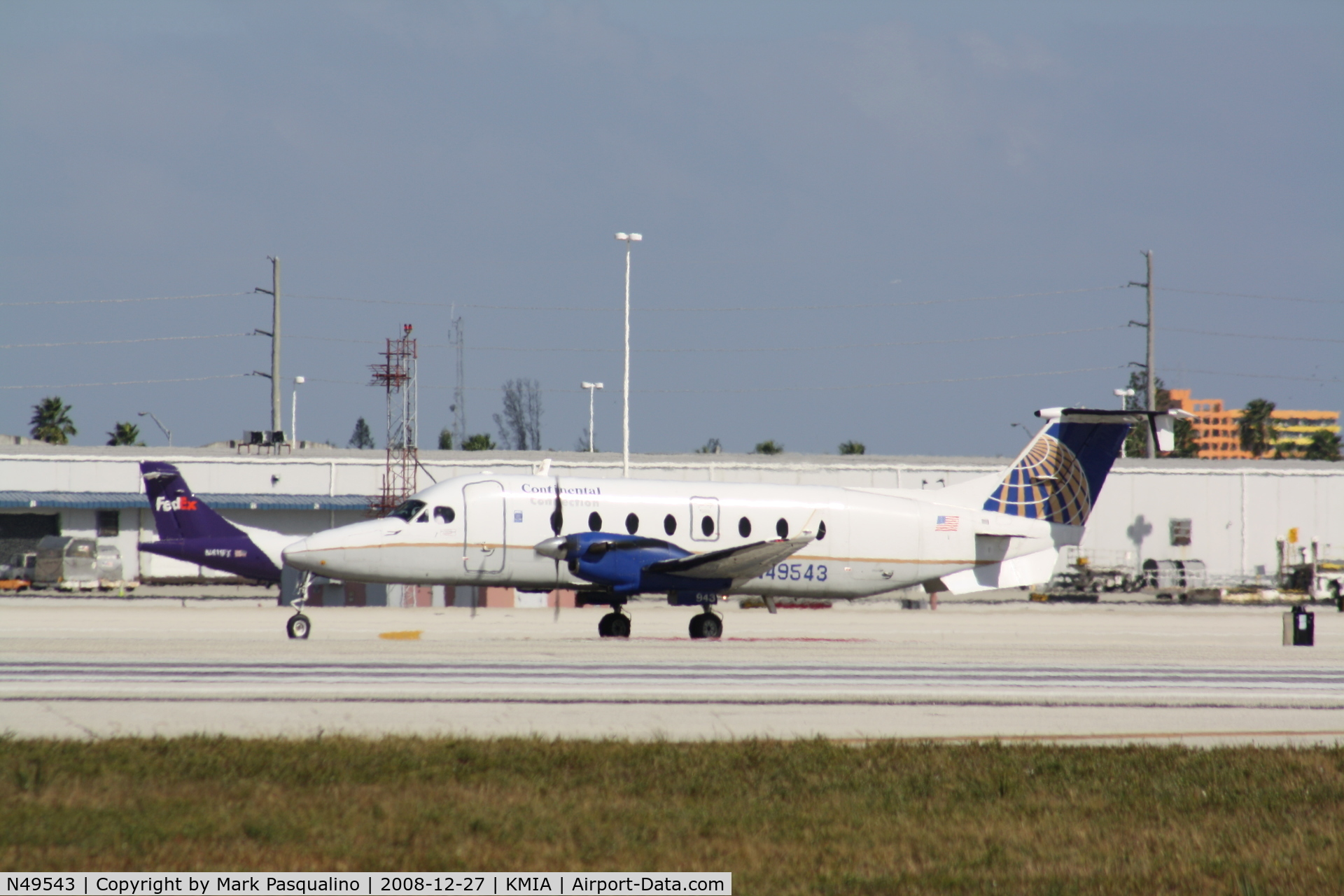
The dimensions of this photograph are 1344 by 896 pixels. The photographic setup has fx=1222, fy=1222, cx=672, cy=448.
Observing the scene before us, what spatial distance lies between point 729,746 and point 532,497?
15237mm

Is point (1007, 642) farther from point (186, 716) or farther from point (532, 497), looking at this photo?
point (186, 716)

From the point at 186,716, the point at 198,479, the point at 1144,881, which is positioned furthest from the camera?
the point at 198,479

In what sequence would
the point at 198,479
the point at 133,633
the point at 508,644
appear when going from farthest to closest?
the point at 198,479
the point at 133,633
the point at 508,644

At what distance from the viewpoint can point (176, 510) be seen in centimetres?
3441

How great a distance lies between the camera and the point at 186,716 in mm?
12742

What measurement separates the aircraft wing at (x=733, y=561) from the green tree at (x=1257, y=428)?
121m

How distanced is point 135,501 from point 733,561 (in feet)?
115

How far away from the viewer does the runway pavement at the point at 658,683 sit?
12.7 m

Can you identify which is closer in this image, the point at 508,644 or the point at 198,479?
the point at 508,644

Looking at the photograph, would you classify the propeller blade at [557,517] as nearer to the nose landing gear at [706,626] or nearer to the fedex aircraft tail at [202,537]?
the nose landing gear at [706,626]

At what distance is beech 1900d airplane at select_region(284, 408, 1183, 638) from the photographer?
25359mm

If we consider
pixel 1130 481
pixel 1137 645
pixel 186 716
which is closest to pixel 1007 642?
pixel 1137 645
